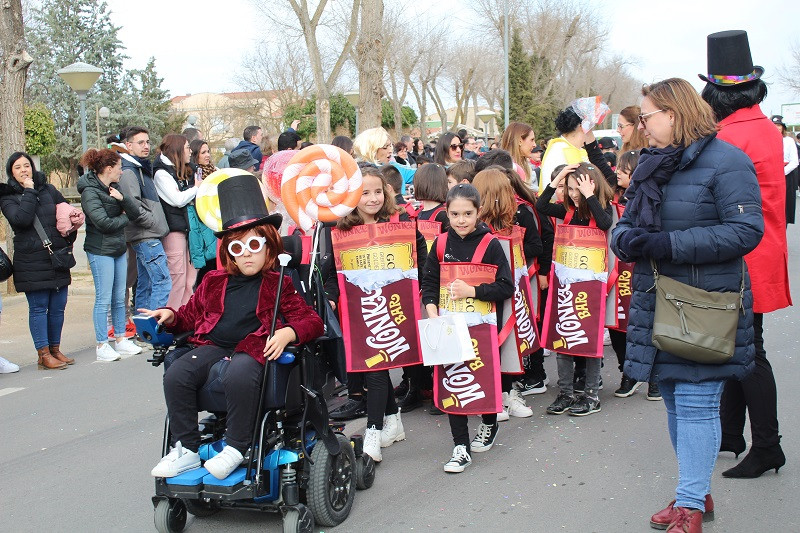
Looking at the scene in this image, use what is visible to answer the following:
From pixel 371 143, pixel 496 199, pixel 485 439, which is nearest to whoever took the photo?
pixel 485 439

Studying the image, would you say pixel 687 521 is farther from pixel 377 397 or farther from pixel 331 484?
pixel 377 397

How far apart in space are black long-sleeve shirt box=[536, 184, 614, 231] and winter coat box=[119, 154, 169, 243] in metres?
4.33

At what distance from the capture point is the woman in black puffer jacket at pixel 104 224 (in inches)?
312

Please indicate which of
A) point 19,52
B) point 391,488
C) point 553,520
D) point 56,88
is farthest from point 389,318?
point 56,88

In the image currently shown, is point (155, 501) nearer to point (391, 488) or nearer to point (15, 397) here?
point (391, 488)

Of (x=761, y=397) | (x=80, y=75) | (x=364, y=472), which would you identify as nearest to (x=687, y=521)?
(x=761, y=397)

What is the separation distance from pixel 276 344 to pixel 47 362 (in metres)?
4.93

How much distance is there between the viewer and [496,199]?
223 inches

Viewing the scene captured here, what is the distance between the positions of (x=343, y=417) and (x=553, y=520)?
226 cm

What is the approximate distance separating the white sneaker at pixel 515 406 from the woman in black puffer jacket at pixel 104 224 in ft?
14.0

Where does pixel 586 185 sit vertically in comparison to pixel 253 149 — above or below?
below

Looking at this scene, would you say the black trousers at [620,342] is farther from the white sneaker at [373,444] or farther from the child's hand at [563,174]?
the white sneaker at [373,444]

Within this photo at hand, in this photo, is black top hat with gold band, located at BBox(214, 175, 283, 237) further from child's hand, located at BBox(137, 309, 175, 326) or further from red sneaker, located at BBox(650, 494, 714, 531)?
red sneaker, located at BBox(650, 494, 714, 531)

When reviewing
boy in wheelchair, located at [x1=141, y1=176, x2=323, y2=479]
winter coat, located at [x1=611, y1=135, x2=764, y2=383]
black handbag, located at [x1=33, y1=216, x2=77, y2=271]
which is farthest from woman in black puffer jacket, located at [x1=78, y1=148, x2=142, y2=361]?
winter coat, located at [x1=611, y1=135, x2=764, y2=383]
